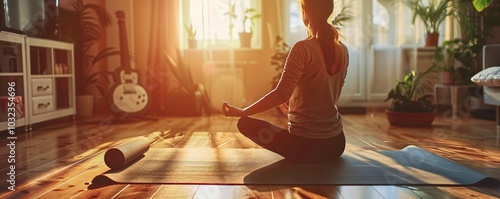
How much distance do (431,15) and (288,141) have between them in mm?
3208

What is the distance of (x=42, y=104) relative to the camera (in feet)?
10.8

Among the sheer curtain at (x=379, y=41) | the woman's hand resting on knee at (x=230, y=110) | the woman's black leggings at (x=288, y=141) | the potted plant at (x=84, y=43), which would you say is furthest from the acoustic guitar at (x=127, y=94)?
the woman's hand resting on knee at (x=230, y=110)

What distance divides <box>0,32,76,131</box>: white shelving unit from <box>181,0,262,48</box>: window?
132cm

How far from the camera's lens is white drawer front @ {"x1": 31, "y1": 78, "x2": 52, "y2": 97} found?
3.19 meters

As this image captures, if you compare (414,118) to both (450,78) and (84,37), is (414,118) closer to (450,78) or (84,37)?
(450,78)

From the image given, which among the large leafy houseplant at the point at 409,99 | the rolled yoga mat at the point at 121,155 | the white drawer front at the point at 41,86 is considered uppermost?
the white drawer front at the point at 41,86

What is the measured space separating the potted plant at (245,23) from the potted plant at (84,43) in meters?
1.21

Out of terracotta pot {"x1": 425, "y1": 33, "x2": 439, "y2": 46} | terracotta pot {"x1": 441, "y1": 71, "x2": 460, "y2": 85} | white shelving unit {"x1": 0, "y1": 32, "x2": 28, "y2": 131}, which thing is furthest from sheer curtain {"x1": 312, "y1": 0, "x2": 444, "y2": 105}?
white shelving unit {"x1": 0, "y1": 32, "x2": 28, "y2": 131}

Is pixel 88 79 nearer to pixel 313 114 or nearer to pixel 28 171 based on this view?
pixel 28 171

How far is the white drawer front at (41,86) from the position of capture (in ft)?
10.5

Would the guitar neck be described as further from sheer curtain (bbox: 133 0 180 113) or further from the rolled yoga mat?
the rolled yoga mat

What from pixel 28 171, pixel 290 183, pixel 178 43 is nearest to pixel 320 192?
pixel 290 183

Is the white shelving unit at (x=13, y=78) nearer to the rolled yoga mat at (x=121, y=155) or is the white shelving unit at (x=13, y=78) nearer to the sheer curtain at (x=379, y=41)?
the rolled yoga mat at (x=121, y=155)

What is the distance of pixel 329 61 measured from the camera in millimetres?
1724
